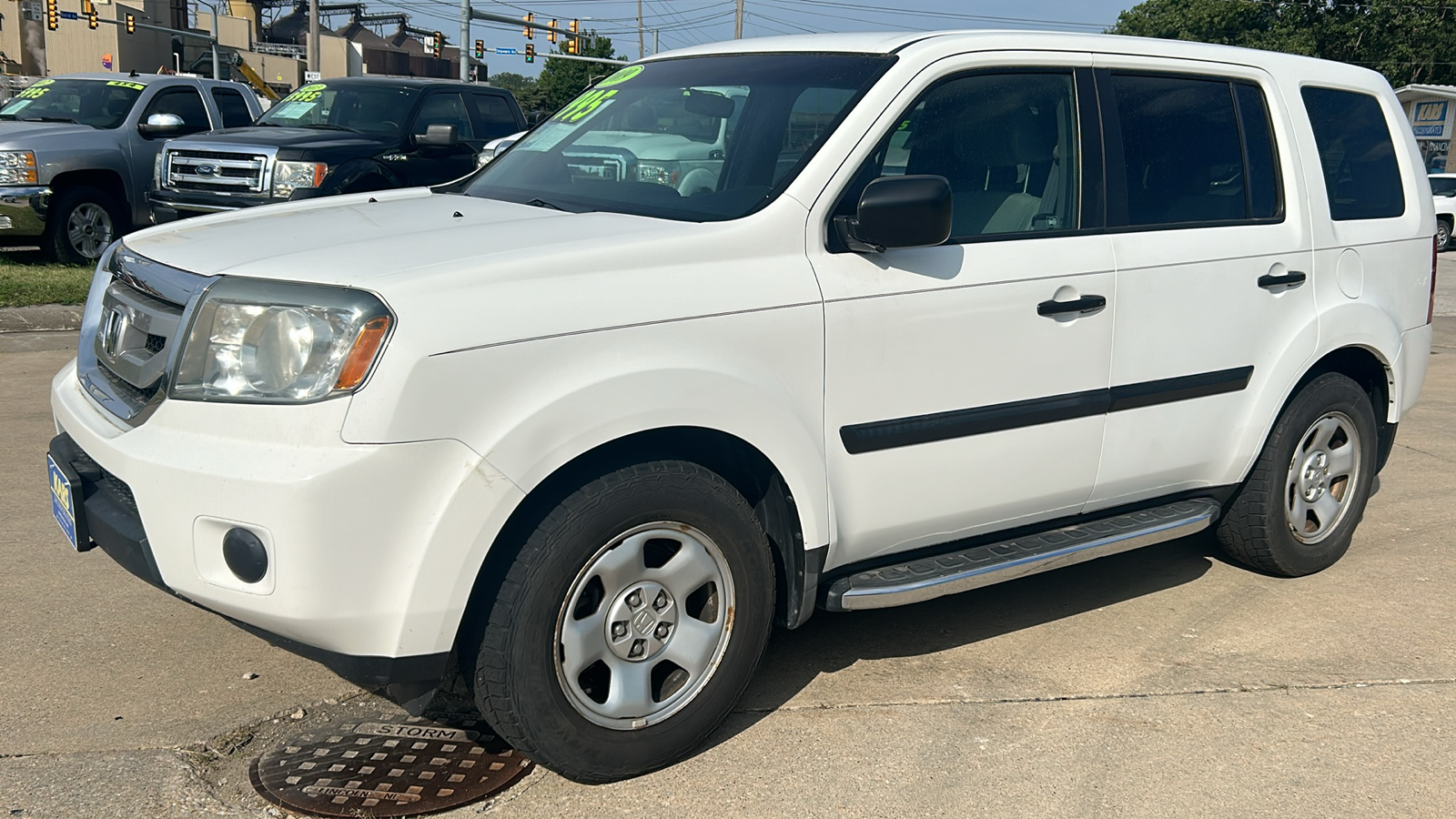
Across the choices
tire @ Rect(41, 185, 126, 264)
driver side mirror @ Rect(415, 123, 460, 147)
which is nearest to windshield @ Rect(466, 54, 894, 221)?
driver side mirror @ Rect(415, 123, 460, 147)

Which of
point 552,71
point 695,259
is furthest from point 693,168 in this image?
point 552,71

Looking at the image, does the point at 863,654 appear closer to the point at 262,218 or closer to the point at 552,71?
the point at 262,218

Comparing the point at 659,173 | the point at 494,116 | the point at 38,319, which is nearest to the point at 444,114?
the point at 494,116

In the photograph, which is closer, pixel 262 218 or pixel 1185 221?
pixel 262 218

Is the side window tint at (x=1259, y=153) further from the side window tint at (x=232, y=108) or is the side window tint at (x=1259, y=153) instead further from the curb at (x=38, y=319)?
the side window tint at (x=232, y=108)

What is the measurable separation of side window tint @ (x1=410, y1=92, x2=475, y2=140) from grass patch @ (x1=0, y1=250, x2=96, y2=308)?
3066 mm

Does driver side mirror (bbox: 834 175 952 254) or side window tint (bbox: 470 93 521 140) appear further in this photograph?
side window tint (bbox: 470 93 521 140)

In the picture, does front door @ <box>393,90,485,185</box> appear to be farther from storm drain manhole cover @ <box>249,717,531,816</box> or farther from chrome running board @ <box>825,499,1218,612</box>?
storm drain manhole cover @ <box>249,717,531,816</box>

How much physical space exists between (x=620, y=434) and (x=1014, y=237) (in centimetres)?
145

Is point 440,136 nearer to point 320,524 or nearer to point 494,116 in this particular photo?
point 494,116

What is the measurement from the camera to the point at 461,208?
3.79 m

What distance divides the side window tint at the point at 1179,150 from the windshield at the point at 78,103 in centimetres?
1072

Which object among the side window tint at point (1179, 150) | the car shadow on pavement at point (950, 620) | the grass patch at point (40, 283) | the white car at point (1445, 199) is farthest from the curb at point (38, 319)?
the white car at point (1445, 199)

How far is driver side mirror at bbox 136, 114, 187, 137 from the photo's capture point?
11547mm
